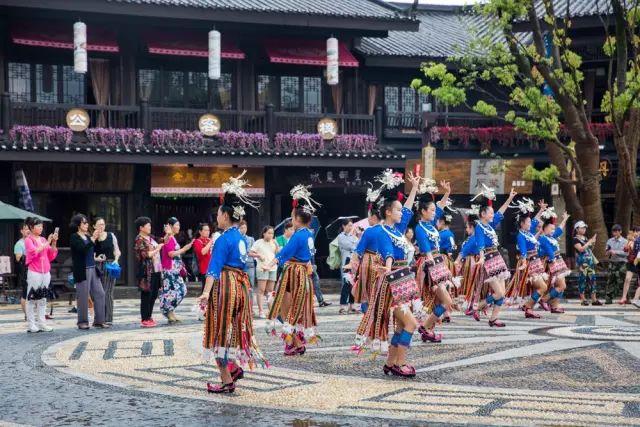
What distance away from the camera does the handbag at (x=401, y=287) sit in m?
10.1

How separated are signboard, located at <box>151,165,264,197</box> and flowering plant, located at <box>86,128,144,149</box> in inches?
57.3

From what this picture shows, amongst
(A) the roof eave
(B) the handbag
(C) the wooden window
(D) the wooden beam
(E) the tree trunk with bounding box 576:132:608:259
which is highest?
(A) the roof eave

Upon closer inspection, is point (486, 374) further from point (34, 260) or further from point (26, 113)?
point (26, 113)

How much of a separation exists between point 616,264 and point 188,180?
11491 mm

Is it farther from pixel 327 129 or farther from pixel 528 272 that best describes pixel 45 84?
pixel 528 272

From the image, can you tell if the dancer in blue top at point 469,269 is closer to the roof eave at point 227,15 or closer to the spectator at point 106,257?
the spectator at point 106,257

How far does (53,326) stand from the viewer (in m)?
16.5

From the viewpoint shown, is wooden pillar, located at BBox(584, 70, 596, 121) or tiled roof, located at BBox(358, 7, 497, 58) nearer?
tiled roof, located at BBox(358, 7, 497, 58)

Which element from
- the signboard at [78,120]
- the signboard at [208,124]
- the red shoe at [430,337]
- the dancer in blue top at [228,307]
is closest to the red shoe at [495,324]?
the red shoe at [430,337]

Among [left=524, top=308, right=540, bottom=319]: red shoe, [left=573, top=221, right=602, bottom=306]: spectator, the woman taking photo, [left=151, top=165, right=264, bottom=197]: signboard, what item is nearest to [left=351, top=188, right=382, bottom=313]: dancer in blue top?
the woman taking photo

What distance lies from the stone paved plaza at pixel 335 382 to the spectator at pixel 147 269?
1428 millimetres

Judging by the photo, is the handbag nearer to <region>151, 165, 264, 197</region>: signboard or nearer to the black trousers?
the black trousers

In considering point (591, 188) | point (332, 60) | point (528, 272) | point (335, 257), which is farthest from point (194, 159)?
point (528, 272)

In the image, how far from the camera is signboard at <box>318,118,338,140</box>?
27.9 metres
